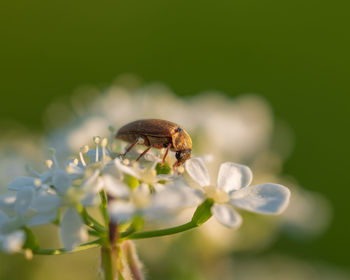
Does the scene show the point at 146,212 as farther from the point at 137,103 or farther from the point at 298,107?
the point at 298,107

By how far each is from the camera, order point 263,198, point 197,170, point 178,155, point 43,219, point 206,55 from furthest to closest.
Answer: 1. point 206,55
2. point 178,155
3. point 197,170
4. point 263,198
5. point 43,219

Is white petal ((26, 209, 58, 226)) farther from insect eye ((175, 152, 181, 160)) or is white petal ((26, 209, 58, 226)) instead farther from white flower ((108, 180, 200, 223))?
insect eye ((175, 152, 181, 160))

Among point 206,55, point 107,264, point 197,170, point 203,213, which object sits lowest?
point 107,264

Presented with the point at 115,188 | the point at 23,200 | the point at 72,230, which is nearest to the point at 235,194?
the point at 115,188

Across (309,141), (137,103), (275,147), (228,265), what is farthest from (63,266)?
(309,141)

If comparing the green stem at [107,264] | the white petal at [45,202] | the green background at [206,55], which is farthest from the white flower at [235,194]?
the green background at [206,55]

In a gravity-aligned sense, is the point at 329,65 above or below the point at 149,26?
below

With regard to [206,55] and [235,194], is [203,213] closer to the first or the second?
[235,194]
